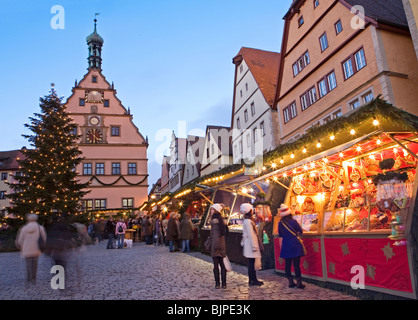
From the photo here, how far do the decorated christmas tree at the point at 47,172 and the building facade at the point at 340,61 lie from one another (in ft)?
48.9

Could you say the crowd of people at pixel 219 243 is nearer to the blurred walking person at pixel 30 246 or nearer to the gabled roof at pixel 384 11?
the blurred walking person at pixel 30 246

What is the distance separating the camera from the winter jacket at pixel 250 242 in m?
6.45

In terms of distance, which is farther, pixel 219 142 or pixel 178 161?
pixel 178 161

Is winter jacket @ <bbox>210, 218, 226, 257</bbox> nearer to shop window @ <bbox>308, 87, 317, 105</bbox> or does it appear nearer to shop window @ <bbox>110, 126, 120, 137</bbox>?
shop window @ <bbox>308, 87, 317, 105</bbox>

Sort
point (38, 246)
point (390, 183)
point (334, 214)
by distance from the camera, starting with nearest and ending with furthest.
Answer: point (390, 183) < point (334, 214) < point (38, 246)

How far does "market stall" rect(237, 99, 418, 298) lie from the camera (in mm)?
4832

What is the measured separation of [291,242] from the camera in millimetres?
6191

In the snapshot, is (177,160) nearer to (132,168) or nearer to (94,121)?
(132,168)

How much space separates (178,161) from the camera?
4706 cm

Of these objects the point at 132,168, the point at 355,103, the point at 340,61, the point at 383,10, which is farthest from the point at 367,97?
the point at 132,168
